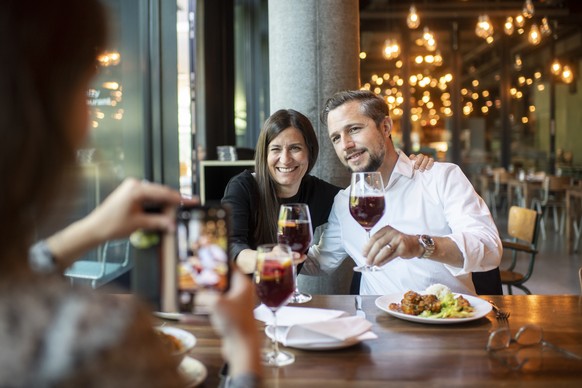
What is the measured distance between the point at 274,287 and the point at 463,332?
57cm

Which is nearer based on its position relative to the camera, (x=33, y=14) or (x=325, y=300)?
(x=33, y=14)

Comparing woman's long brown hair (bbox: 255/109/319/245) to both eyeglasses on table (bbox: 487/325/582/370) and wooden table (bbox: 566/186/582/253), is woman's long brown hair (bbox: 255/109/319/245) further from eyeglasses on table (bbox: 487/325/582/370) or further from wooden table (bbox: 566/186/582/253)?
wooden table (bbox: 566/186/582/253)

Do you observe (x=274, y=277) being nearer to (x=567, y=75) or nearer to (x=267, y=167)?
(x=267, y=167)

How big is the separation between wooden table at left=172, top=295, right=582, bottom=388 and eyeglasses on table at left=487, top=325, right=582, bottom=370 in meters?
0.01

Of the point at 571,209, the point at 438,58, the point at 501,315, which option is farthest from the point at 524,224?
the point at 438,58

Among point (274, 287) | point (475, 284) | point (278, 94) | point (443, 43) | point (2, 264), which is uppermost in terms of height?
point (443, 43)

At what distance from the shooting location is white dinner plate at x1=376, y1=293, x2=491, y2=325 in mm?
1549

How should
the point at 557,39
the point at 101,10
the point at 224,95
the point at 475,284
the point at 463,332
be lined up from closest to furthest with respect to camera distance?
the point at 101,10 → the point at 463,332 → the point at 475,284 → the point at 224,95 → the point at 557,39

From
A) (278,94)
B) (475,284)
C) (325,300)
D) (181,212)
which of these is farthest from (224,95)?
(181,212)

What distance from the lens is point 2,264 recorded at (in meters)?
0.64

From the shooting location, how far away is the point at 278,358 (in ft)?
4.31

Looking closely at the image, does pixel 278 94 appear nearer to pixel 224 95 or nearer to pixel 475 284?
pixel 475 284

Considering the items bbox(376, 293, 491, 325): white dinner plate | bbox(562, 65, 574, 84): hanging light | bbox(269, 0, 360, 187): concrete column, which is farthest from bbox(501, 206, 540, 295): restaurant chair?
bbox(562, 65, 574, 84): hanging light

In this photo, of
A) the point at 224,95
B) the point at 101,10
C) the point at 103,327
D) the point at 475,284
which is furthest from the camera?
the point at 224,95
